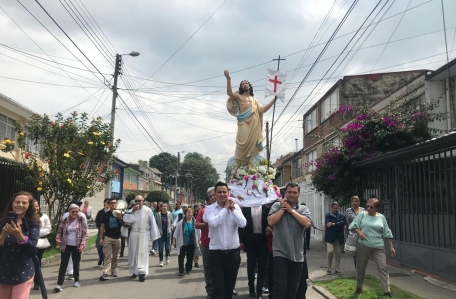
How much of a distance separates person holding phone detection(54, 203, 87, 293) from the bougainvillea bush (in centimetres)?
869

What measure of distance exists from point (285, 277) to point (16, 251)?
318cm

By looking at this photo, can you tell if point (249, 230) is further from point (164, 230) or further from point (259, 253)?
point (164, 230)

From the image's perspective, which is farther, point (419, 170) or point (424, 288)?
point (419, 170)

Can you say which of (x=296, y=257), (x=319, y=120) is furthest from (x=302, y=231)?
(x=319, y=120)

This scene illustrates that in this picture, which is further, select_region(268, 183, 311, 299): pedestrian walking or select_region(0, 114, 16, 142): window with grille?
select_region(0, 114, 16, 142): window with grille

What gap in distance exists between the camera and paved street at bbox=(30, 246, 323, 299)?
8.14 m

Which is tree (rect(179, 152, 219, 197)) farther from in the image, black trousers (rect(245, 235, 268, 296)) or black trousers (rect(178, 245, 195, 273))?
black trousers (rect(245, 235, 268, 296))

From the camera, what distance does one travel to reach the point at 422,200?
1032 cm

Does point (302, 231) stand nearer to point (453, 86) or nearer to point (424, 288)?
point (424, 288)

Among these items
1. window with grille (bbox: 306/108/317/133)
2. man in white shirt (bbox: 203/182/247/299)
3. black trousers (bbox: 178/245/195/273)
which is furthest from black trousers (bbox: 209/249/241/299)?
window with grille (bbox: 306/108/317/133)

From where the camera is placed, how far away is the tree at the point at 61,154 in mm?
13156

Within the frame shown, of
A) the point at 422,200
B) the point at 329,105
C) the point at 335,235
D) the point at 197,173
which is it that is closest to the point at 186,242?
the point at 335,235

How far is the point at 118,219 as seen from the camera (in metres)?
10.0

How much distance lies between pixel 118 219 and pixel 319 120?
18353 millimetres
